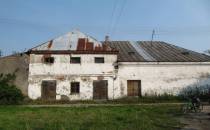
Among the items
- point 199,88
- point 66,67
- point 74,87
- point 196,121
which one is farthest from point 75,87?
point 196,121

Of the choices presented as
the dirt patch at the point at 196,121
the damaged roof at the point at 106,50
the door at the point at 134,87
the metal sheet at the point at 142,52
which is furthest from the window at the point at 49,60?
the dirt patch at the point at 196,121

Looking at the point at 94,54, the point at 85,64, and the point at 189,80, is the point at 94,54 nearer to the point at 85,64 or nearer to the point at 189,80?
the point at 85,64

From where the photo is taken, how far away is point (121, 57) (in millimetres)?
34375

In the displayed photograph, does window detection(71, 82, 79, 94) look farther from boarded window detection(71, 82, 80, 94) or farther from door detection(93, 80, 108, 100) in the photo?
door detection(93, 80, 108, 100)

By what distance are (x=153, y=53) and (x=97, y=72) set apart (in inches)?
249

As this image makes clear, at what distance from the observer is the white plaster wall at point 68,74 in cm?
3306

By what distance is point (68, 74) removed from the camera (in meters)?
33.2

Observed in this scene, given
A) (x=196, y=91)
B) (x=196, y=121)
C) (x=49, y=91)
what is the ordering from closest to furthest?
(x=196, y=121), (x=49, y=91), (x=196, y=91)

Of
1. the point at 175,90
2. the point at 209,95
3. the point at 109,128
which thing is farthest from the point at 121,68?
the point at 109,128

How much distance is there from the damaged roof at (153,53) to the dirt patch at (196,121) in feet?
48.2

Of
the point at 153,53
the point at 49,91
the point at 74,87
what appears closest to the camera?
the point at 49,91

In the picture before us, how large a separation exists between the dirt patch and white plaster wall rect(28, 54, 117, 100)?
1433 cm

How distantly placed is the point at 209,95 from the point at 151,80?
5.02 meters

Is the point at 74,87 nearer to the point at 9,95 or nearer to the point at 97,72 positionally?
the point at 97,72
